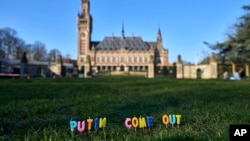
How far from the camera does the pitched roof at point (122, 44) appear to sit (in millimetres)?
121125

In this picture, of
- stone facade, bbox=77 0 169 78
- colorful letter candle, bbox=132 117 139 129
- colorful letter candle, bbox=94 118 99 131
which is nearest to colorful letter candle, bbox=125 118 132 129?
colorful letter candle, bbox=132 117 139 129

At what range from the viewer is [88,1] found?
12000 cm

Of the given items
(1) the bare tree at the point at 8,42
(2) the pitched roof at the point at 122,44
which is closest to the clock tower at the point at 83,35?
(2) the pitched roof at the point at 122,44

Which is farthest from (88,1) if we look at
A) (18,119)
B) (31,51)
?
(18,119)

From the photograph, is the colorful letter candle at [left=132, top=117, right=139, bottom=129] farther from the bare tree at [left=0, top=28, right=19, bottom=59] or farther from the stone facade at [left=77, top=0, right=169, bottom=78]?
the stone facade at [left=77, top=0, right=169, bottom=78]

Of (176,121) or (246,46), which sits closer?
(176,121)

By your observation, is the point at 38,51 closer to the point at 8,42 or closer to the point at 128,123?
the point at 8,42

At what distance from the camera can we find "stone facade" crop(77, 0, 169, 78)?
118 metres

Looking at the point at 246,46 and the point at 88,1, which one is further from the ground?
the point at 88,1

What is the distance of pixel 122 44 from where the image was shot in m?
121

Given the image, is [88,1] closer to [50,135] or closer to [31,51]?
[31,51]

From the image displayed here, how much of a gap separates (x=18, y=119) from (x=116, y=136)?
2.20 meters

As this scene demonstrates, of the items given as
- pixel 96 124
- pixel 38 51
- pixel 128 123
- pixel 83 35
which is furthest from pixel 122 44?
pixel 96 124

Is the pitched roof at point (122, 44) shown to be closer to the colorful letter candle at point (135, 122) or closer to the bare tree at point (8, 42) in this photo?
the bare tree at point (8, 42)
